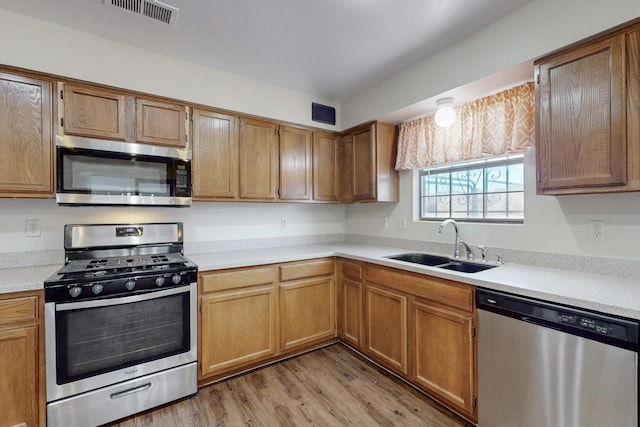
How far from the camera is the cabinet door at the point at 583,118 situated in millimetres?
1440

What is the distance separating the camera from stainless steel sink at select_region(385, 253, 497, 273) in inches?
86.1

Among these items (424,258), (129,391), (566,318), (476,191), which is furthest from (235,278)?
(476,191)

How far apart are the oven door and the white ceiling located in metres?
1.81

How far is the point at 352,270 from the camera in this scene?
2.67 m

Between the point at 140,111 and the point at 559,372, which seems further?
the point at 140,111

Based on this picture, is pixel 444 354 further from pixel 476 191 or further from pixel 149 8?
pixel 149 8

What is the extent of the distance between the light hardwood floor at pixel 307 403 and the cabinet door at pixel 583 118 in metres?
1.63

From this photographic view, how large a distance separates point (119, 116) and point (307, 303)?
7.00 feet

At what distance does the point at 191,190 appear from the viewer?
2.37m

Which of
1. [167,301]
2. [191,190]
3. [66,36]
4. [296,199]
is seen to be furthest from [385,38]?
[167,301]

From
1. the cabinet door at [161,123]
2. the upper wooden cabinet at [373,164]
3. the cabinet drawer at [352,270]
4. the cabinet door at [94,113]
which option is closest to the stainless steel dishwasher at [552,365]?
the cabinet drawer at [352,270]

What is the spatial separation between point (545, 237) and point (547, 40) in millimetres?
1216

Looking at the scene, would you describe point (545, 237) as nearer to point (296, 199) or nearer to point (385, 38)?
point (385, 38)

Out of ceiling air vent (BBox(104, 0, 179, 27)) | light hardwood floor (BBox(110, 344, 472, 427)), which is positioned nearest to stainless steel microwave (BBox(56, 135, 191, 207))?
ceiling air vent (BBox(104, 0, 179, 27))
